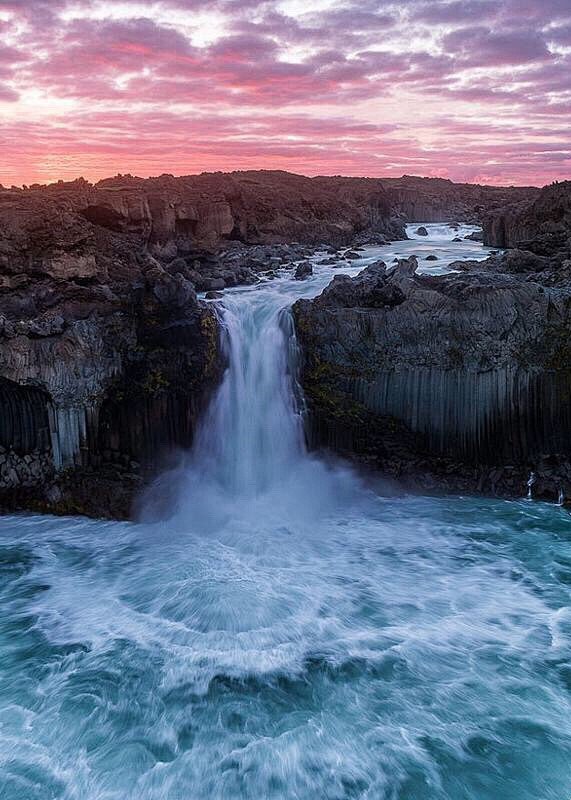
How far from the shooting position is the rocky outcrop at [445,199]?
2699 inches

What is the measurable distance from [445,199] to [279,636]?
75.6m

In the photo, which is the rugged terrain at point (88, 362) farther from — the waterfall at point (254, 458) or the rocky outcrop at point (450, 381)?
the waterfall at point (254, 458)

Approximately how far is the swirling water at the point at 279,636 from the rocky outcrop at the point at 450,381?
835 millimetres

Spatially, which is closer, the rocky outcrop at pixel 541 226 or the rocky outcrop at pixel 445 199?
the rocky outcrop at pixel 541 226

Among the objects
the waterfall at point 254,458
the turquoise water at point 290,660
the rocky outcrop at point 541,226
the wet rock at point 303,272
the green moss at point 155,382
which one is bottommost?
the turquoise water at point 290,660

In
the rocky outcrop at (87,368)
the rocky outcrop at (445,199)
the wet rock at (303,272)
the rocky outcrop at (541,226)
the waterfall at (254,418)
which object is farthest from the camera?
the rocky outcrop at (445,199)

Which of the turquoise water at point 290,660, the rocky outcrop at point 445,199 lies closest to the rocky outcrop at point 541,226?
the turquoise water at point 290,660

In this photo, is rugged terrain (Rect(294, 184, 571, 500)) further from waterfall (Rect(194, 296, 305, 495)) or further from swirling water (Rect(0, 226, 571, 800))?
swirling water (Rect(0, 226, 571, 800))

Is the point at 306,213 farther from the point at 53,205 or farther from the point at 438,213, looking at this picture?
the point at 438,213

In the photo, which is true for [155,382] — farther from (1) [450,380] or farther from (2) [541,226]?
(2) [541,226]

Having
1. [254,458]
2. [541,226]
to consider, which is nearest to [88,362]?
[254,458]

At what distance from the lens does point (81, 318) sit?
663 inches

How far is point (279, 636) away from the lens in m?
11.1

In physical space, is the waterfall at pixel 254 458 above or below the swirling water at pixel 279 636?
above
